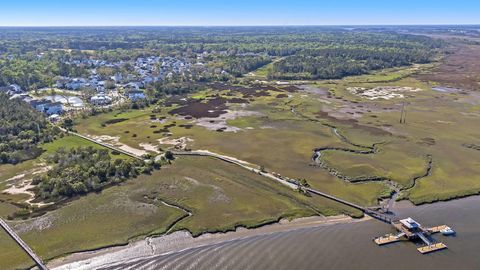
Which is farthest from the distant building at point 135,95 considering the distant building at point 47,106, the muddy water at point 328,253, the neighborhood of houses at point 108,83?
the muddy water at point 328,253

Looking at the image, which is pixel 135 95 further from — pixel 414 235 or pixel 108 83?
pixel 414 235

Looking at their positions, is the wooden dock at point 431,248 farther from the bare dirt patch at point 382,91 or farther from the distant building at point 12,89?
the distant building at point 12,89

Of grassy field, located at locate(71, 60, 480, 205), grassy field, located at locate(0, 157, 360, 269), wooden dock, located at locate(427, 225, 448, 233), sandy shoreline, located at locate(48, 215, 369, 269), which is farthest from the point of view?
grassy field, located at locate(71, 60, 480, 205)

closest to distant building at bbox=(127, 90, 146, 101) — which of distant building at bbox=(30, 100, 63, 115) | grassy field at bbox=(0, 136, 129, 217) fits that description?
distant building at bbox=(30, 100, 63, 115)

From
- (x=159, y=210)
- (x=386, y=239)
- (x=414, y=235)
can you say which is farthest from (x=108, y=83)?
(x=414, y=235)

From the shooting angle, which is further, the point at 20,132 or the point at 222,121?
the point at 222,121

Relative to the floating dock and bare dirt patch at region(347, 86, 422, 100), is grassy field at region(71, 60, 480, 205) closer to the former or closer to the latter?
bare dirt patch at region(347, 86, 422, 100)
